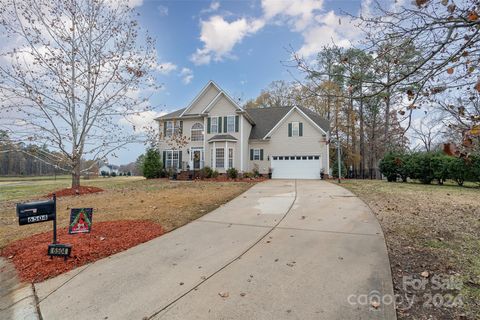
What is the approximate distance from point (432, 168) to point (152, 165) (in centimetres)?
2154

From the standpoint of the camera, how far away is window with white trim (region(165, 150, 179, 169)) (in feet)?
74.3

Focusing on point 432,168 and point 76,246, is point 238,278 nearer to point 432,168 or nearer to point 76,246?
point 76,246

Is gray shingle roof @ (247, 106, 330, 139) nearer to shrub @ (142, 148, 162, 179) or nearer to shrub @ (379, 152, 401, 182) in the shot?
shrub @ (379, 152, 401, 182)

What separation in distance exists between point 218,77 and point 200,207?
1612 centimetres

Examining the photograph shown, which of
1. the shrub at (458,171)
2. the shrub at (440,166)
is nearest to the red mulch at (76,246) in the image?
the shrub at (458,171)

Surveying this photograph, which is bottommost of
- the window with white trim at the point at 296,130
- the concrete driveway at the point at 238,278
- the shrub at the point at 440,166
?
the concrete driveway at the point at 238,278

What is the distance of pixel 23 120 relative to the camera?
11539mm

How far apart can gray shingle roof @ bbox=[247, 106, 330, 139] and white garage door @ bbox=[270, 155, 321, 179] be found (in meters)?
2.83

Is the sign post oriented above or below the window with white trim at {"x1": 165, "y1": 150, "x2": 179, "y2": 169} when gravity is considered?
below

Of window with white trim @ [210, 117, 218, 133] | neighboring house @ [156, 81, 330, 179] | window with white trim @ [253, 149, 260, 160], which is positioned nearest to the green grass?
neighboring house @ [156, 81, 330, 179]

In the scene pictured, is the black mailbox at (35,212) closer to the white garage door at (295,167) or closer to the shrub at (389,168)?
the white garage door at (295,167)

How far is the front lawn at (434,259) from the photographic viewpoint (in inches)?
107

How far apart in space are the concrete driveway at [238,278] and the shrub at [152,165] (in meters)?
17.6

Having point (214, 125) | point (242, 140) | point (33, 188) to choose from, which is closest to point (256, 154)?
point (242, 140)
